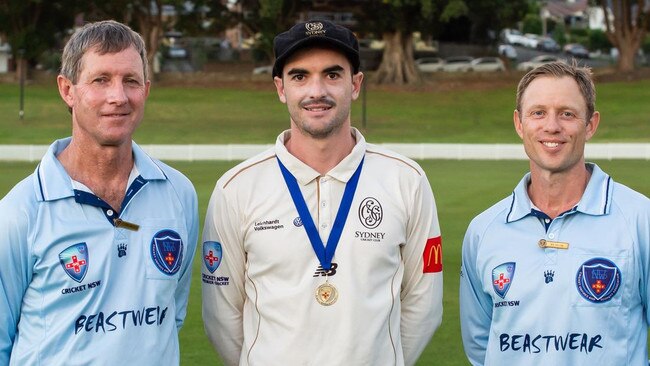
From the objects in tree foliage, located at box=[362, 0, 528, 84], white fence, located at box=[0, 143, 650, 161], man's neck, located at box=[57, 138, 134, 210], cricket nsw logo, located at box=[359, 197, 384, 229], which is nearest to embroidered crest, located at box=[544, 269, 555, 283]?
cricket nsw logo, located at box=[359, 197, 384, 229]

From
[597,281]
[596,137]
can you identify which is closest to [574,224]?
[597,281]

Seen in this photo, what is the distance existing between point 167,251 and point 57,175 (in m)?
0.47

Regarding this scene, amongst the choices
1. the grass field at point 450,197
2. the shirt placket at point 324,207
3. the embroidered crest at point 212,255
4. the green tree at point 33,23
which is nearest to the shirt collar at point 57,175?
the embroidered crest at point 212,255

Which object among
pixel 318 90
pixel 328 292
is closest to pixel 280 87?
pixel 318 90

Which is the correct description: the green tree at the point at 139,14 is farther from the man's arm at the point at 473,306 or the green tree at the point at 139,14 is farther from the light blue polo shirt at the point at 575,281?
the light blue polo shirt at the point at 575,281

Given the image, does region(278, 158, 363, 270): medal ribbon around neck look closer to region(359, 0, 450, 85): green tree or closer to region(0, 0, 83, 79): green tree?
region(359, 0, 450, 85): green tree

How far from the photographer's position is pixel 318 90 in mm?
4266

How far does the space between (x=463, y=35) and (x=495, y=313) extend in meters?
54.0

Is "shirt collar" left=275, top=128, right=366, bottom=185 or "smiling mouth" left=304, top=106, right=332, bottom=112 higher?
"smiling mouth" left=304, top=106, right=332, bottom=112

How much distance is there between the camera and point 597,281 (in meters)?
4.25

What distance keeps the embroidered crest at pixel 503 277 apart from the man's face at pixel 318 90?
808mm

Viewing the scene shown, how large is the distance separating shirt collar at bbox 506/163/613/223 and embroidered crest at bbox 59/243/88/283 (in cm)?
159

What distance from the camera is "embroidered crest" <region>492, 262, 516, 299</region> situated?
4375mm

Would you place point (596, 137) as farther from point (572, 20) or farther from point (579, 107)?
point (572, 20)
